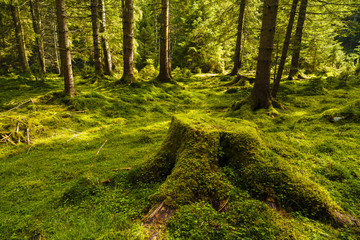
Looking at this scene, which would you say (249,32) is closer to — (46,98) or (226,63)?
(226,63)

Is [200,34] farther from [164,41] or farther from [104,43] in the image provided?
[104,43]

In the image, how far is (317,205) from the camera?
255cm

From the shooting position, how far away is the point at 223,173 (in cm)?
297

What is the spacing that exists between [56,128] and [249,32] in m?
17.3

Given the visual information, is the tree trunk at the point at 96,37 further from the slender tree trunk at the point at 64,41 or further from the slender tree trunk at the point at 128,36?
the slender tree trunk at the point at 64,41

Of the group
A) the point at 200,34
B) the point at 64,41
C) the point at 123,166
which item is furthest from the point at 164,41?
the point at 123,166

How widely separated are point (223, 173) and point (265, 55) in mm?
6421

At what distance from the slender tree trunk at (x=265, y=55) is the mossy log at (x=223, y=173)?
5093mm

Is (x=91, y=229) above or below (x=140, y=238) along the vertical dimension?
below

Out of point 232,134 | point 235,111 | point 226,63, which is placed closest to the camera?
point 232,134

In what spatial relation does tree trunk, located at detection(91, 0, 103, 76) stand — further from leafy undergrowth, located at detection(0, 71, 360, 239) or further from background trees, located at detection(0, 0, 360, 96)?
leafy undergrowth, located at detection(0, 71, 360, 239)

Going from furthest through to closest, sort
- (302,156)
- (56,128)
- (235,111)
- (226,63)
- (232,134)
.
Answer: (226,63) < (235,111) < (56,128) < (302,156) < (232,134)

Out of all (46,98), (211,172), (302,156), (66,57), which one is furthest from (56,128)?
(302,156)

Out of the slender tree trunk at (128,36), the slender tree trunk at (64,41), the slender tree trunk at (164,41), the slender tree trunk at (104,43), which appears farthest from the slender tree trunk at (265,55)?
the slender tree trunk at (104,43)
